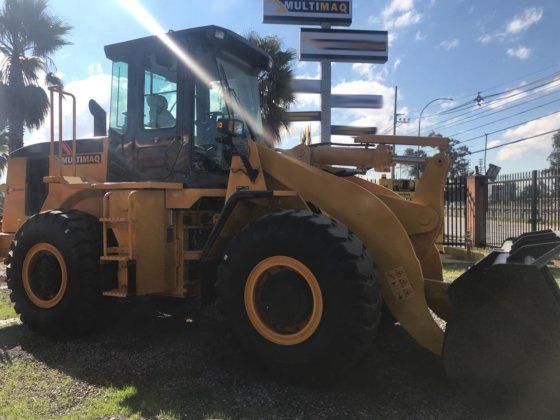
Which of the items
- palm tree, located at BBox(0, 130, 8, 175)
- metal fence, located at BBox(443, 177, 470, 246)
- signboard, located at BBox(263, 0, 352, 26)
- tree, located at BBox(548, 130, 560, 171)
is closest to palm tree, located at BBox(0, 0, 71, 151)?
palm tree, located at BBox(0, 130, 8, 175)

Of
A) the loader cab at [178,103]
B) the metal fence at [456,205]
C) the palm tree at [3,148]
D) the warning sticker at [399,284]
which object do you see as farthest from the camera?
the palm tree at [3,148]

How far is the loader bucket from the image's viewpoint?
315 cm

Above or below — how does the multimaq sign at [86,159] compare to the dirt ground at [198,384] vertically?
above

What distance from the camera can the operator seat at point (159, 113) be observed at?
510cm

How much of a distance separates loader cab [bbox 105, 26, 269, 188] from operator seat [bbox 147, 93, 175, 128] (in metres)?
0.01

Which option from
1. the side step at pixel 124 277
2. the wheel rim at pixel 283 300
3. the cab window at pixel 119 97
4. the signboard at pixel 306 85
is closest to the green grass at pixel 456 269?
the wheel rim at pixel 283 300

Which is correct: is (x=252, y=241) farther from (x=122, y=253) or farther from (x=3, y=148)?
(x=3, y=148)

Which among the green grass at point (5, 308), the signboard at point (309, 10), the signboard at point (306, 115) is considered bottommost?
the green grass at point (5, 308)

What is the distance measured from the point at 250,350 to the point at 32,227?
285 centimetres

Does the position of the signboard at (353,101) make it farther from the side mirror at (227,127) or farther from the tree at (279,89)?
the side mirror at (227,127)

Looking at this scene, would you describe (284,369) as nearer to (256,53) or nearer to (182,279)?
(182,279)

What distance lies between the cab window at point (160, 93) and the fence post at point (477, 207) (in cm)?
1270

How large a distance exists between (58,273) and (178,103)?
214 centimetres

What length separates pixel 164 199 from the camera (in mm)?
4887
